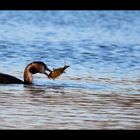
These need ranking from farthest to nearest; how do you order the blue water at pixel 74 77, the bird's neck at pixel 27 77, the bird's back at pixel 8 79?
the bird's neck at pixel 27 77 → the bird's back at pixel 8 79 → the blue water at pixel 74 77

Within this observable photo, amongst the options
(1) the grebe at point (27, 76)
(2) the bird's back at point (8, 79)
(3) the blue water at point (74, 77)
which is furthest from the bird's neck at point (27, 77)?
(2) the bird's back at point (8, 79)

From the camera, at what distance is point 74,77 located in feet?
46.0

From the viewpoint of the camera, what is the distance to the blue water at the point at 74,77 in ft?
33.1

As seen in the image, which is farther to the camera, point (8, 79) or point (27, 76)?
point (27, 76)

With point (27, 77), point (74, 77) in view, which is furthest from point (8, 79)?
point (74, 77)

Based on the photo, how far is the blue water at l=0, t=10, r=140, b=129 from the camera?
10.1 m

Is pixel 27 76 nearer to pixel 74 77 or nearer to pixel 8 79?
pixel 8 79

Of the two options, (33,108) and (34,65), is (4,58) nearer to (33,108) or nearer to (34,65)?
(34,65)

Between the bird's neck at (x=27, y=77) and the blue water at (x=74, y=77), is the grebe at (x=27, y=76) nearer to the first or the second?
the bird's neck at (x=27, y=77)

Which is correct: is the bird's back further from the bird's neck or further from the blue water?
the bird's neck

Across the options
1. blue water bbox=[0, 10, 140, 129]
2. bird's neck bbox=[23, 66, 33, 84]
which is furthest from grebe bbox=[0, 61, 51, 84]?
blue water bbox=[0, 10, 140, 129]

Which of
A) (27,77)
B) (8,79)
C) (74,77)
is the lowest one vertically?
(8,79)

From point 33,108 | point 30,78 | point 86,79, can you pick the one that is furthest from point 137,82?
point 33,108
